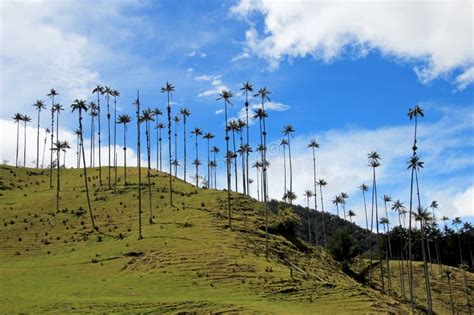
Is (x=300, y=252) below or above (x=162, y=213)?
below

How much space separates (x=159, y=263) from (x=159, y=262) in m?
0.32

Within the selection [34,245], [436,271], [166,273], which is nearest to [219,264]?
[166,273]

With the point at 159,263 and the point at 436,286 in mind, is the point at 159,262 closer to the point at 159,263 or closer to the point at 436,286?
the point at 159,263

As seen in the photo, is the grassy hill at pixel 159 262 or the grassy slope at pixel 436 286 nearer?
the grassy hill at pixel 159 262

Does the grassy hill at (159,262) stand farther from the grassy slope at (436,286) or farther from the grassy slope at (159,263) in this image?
the grassy slope at (436,286)

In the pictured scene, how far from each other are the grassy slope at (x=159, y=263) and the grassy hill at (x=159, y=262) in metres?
0.14

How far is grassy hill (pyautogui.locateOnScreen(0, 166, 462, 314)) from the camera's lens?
160 ft

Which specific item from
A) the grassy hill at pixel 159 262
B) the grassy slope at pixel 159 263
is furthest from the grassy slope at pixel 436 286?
the grassy slope at pixel 159 263

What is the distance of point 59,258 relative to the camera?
235ft

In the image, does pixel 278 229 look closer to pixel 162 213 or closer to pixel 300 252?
pixel 300 252

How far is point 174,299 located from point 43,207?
195ft

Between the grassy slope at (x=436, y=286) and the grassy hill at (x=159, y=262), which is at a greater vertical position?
the grassy hill at (x=159, y=262)

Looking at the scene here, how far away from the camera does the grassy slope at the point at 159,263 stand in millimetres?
48938

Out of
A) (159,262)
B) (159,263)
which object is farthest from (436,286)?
(159,263)
